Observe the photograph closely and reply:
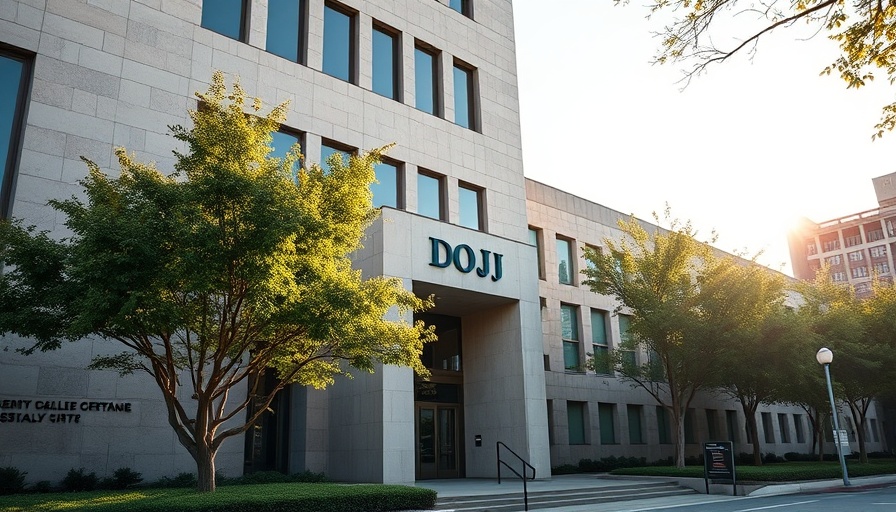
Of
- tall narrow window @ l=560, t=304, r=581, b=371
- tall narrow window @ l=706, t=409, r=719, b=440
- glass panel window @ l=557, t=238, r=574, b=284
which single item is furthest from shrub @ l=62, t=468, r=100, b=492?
tall narrow window @ l=706, t=409, r=719, b=440

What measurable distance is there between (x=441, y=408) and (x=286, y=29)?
1483 centimetres

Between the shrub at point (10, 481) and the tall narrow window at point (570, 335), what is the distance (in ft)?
74.9

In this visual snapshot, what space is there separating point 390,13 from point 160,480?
18493 mm

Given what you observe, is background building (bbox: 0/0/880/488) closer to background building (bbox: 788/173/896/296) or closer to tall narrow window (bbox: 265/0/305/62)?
tall narrow window (bbox: 265/0/305/62)

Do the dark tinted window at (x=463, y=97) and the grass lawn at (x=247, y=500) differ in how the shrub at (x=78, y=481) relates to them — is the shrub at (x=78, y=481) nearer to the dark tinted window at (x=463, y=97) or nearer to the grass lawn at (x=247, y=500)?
the grass lawn at (x=247, y=500)

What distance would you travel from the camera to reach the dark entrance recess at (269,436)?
20.4 metres

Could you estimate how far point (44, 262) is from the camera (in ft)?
41.4

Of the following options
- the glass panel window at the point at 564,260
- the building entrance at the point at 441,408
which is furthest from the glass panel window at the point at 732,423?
the building entrance at the point at 441,408

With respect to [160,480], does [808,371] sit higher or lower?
higher

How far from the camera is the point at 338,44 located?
24656 mm

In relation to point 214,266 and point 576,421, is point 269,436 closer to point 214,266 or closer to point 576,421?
point 214,266

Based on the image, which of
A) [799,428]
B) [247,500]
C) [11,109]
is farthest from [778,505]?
[799,428]

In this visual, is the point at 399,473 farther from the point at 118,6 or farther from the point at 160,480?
the point at 118,6

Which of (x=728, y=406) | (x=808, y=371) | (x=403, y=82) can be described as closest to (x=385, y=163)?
(x=403, y=82)
